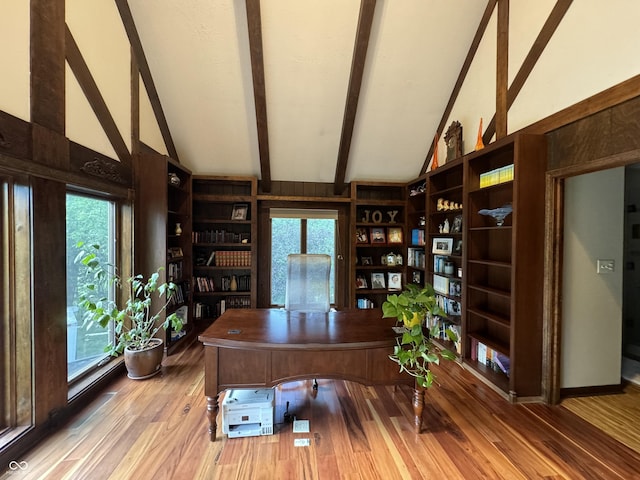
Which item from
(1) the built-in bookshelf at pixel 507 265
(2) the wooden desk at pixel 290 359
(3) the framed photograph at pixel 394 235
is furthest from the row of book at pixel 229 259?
(1) the built-in bookshelf at pixel 507 265

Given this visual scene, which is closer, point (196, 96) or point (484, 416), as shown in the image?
point (484, 416)

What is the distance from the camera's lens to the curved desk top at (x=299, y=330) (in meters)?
1.81

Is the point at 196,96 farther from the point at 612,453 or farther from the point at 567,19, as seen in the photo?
the point at 612,453

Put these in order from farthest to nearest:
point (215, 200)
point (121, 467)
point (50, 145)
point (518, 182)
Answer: point (215, 200), point (518, 182), point (50, 145), point (121, 467)

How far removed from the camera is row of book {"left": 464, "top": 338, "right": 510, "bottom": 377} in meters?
2.61

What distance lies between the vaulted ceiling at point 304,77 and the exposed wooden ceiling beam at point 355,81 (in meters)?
0.01

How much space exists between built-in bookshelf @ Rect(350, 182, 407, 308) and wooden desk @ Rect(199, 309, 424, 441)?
257cm

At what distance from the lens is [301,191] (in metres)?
4.70

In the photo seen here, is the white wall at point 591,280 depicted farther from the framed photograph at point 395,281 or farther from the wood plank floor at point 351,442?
the framed photograph at point 395,281

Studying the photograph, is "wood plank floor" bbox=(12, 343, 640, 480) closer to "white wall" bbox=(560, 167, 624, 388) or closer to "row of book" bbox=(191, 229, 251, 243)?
"white wall" bbox=(560, 167, 624, 388)

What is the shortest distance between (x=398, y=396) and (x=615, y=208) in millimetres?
2402

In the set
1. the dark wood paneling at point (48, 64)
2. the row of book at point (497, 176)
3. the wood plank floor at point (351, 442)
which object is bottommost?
the wood plank floor at point (351, 442)

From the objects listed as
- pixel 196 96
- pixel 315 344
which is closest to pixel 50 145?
pixel 196 96

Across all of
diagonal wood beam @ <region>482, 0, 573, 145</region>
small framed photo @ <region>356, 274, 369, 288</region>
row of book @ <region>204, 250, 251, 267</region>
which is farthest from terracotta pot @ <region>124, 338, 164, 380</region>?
diagonal wood beam @ <region>482, 0, 573, 145</region>
